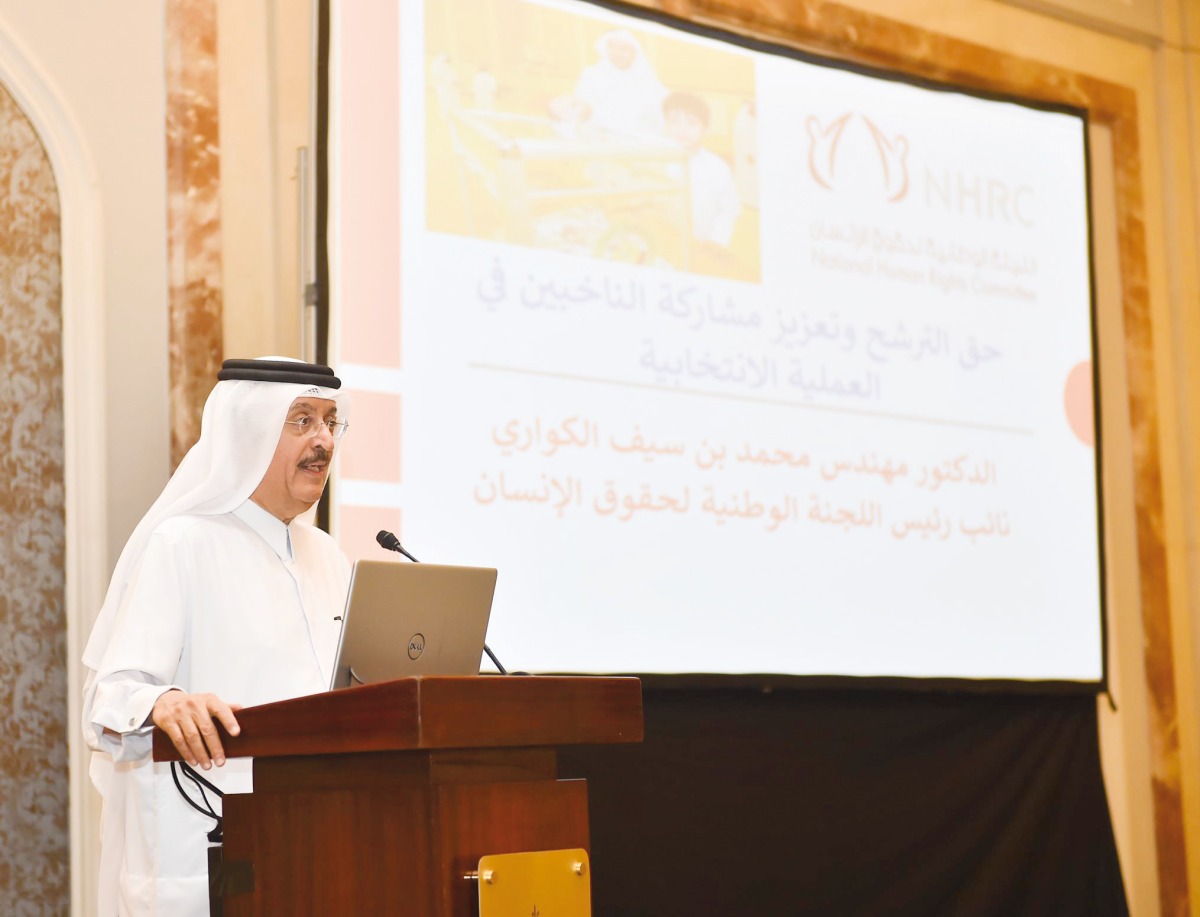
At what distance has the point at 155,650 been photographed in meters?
2.10

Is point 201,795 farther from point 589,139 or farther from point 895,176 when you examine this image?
point 895,176

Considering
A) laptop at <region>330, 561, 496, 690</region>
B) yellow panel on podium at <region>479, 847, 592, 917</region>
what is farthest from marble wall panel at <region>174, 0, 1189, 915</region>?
yellow panel on podium at <region>479, 847, 592, 917</region>

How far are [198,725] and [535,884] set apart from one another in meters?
0.46

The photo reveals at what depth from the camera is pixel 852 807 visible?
390 cm

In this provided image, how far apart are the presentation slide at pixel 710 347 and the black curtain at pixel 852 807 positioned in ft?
0.47

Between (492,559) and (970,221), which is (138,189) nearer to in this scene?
(492,559)

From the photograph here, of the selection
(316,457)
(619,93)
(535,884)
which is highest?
(619,93)

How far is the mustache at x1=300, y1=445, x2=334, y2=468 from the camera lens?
7.75 feet

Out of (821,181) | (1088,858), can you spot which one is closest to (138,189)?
(821,181)

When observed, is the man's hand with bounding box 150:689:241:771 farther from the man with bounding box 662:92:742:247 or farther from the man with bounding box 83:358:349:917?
the man with bounding box 662:92:742:247

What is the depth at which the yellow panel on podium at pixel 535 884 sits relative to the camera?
64.6 inches

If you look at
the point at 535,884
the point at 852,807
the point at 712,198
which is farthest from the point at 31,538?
the point at 852,807

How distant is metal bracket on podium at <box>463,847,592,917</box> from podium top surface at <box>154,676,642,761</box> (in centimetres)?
13

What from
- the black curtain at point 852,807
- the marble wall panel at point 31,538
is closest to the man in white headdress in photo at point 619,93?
the marble wall panel at point 31,538
